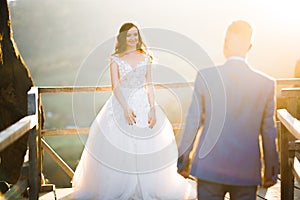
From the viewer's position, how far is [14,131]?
2.89m

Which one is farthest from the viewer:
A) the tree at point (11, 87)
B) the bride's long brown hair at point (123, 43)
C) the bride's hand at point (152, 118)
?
the tree at point (11, 87)

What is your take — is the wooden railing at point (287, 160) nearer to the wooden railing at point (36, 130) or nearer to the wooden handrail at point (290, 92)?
the wooden railing at point (36, 130)

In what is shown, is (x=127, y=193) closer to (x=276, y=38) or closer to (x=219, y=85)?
(x=219, y=85)

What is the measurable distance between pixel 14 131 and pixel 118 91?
58.1 inches

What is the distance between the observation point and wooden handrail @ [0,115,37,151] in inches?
103

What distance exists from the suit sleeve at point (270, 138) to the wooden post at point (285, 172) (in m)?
1.38

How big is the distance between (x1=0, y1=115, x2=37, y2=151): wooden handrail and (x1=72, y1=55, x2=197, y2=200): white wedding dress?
0.69 m

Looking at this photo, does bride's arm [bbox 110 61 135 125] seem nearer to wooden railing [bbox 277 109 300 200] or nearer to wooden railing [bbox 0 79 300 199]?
wooden railing [bbox 0 79 300 199]

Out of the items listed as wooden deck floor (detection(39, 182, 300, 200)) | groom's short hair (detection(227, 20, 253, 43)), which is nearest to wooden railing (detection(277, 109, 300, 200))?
wooden deck floor (detection(39, 182, 300, 200))

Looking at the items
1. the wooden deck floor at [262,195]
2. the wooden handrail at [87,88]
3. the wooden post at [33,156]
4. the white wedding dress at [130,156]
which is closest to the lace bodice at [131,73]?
the white wedding dress at [130,156]

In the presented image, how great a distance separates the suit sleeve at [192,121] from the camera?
2.24m

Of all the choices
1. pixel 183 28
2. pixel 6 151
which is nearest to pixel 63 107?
pixel 183 28

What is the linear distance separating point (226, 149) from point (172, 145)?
2.18 m

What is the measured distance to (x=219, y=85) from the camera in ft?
7.28
